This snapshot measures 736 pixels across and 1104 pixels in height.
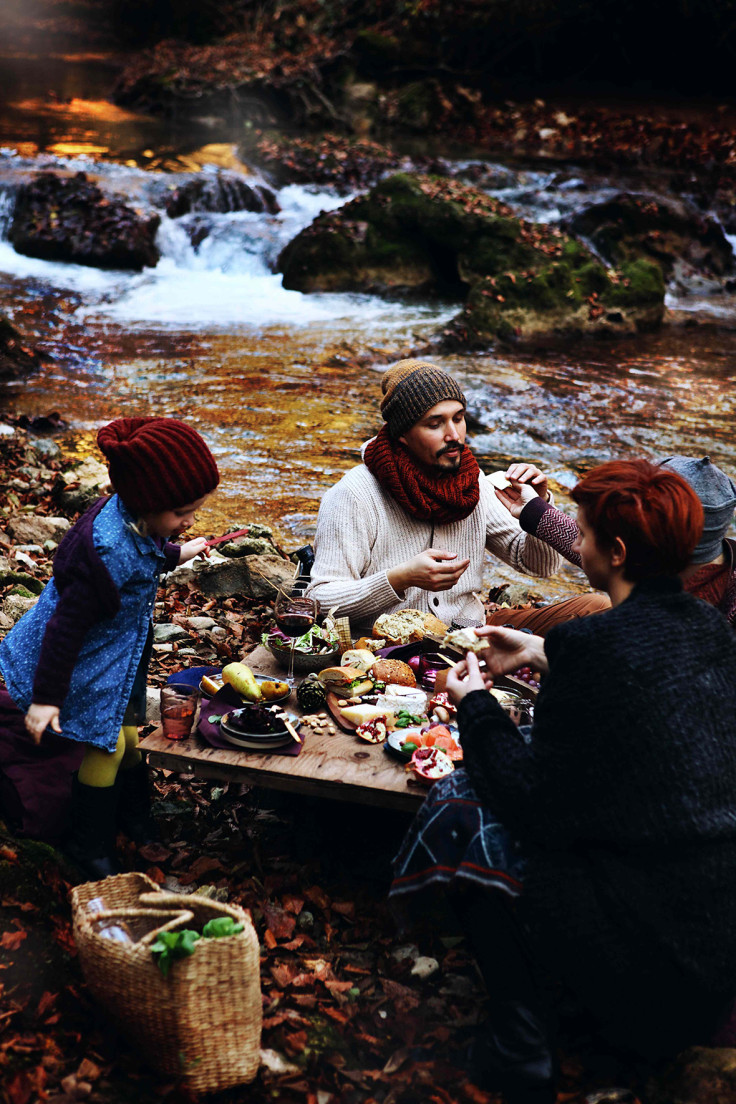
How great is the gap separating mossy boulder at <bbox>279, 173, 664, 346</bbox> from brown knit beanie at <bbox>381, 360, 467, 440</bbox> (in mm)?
8680

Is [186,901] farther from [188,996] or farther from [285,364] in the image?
[285,364]

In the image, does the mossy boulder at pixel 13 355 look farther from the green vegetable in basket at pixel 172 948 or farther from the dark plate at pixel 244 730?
the green vegetable in basket at pixel 172 948

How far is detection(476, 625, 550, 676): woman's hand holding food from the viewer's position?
3000mm

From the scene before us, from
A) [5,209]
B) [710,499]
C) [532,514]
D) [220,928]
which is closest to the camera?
[220,928]

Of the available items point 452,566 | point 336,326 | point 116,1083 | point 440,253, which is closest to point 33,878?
point 116,1083

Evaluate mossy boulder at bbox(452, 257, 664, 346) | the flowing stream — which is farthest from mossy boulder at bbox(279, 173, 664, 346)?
the flowing stream

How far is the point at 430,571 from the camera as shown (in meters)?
3.73

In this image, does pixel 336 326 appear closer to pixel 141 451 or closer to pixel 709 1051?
pixel 141 451

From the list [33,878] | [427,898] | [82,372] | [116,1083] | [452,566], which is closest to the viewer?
[116,1083]

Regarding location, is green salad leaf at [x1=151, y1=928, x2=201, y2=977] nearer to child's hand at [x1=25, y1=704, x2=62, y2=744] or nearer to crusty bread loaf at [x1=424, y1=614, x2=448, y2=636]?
child's hand at [x1=25, y1=704, x2=62, y2=744]

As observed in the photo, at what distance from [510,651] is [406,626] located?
0.78 meters

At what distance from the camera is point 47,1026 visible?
2.55 m

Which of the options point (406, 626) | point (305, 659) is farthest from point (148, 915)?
point (406, 626)

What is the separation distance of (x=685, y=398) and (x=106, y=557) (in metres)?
9.38
